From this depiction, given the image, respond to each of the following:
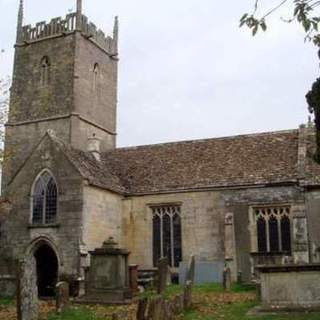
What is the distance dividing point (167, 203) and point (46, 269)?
6.47 meters

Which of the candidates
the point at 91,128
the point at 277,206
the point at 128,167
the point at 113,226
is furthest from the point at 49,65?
the point at 277,206

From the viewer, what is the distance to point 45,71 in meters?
34.1

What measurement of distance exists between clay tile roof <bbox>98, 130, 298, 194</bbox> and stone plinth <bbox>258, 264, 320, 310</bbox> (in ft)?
34.3

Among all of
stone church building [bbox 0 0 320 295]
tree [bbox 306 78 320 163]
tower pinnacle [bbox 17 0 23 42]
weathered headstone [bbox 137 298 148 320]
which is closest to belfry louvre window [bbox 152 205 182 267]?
stone church building [bbox 0 0 320 295]

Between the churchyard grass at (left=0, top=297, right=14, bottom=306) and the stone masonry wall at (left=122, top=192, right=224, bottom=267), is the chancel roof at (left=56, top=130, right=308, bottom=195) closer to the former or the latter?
the stone masonry wall at (left=122, top=192, right=224, bottom=267)

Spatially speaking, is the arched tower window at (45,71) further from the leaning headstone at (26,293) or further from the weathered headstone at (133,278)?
the leaning headstone at (26,293)

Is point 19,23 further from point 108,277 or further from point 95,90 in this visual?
point 108,277

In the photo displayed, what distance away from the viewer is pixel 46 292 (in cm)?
2483

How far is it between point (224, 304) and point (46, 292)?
1201 cm

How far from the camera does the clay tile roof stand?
82.0 ft

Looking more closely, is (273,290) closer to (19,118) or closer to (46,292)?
(46,292)

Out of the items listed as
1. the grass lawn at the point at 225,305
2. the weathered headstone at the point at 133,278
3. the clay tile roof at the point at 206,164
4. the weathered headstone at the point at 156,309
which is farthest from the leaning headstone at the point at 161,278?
the weathered headstone at the point at 156,309

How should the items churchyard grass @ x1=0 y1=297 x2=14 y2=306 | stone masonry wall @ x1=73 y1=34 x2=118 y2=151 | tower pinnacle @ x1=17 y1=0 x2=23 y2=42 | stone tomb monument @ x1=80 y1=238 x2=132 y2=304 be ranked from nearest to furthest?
stone tomb monument @ x1=80 y1=238 x2=132 y2=304, churchyard grass @ x1=0 y1=297 x2=14 y2=306, stone masonry wall @ x1=73 y1=34 x2=118 y2=151, tower pinnacle @ x1=17 y1=0 x2=23 y2=42

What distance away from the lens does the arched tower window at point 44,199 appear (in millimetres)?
24578
